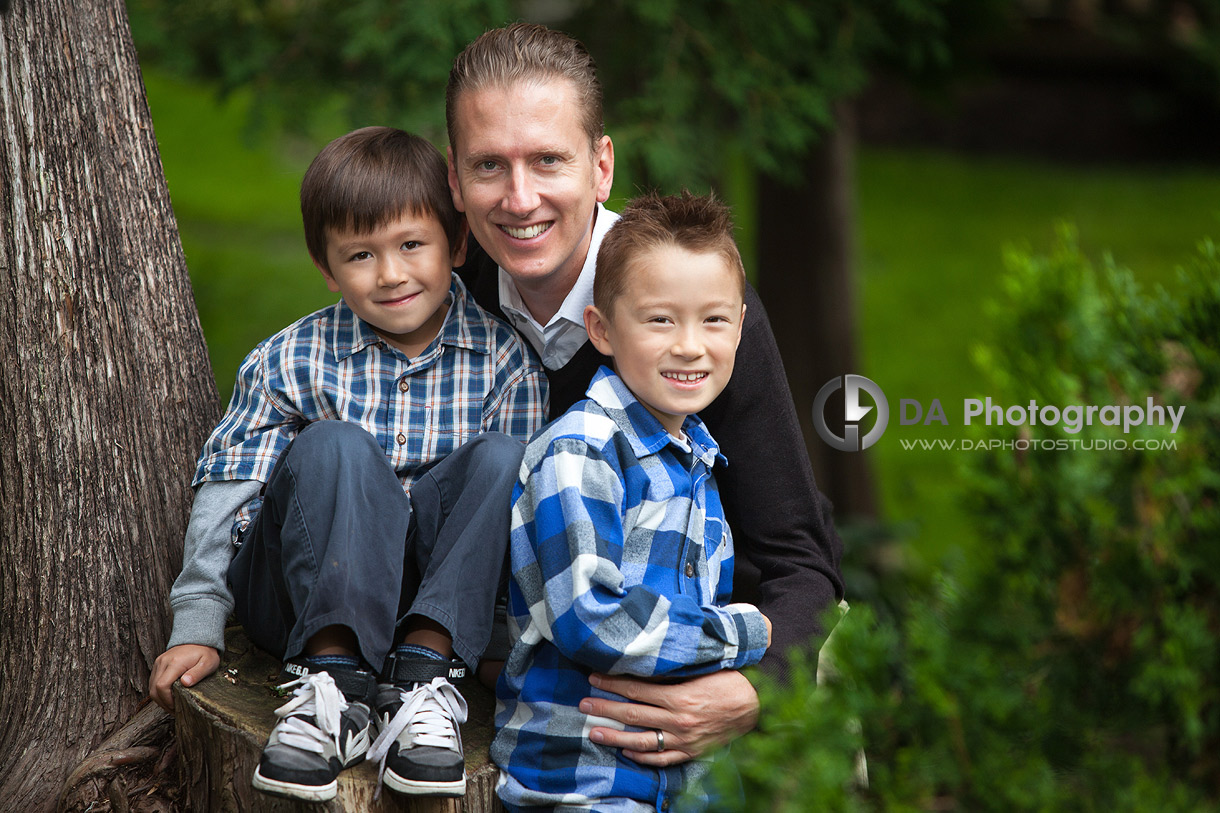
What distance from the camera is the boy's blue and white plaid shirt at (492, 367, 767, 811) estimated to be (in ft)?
6.75

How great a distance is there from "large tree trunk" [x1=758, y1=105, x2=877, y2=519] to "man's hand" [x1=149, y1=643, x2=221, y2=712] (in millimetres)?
3901

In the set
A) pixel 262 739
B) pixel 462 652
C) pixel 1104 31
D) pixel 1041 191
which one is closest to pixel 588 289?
pixel 462 652

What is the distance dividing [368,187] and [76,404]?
0.87 meters

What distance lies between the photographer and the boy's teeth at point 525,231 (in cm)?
246

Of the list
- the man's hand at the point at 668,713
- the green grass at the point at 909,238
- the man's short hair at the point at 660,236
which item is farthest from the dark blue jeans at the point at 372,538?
the green grass at the point at 909,238

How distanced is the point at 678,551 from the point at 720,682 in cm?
29

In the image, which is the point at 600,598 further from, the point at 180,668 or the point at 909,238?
the point at 909,238

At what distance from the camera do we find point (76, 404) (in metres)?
2.43

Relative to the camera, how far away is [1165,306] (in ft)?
5.44

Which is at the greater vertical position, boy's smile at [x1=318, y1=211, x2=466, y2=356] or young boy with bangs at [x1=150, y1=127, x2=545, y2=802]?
boy's smile at [x1=318, y1=211, x2=466, y2=356]

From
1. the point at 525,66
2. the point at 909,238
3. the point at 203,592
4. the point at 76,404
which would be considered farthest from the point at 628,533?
the point at 909,238

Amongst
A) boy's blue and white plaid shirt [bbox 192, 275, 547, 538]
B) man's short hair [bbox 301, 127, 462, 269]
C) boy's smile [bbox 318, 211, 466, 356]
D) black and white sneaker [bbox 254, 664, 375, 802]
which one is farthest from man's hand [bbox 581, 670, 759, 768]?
man's short hair [bbox 301, 127, 462, 269]

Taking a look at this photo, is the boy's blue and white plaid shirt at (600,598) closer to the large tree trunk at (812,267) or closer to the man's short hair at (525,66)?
the man's short hair at (525,66)

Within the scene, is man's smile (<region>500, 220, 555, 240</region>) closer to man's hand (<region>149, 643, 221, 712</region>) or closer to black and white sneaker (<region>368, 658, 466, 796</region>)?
black and white sneaker (<region>368, 658, 466, 796</region>)
